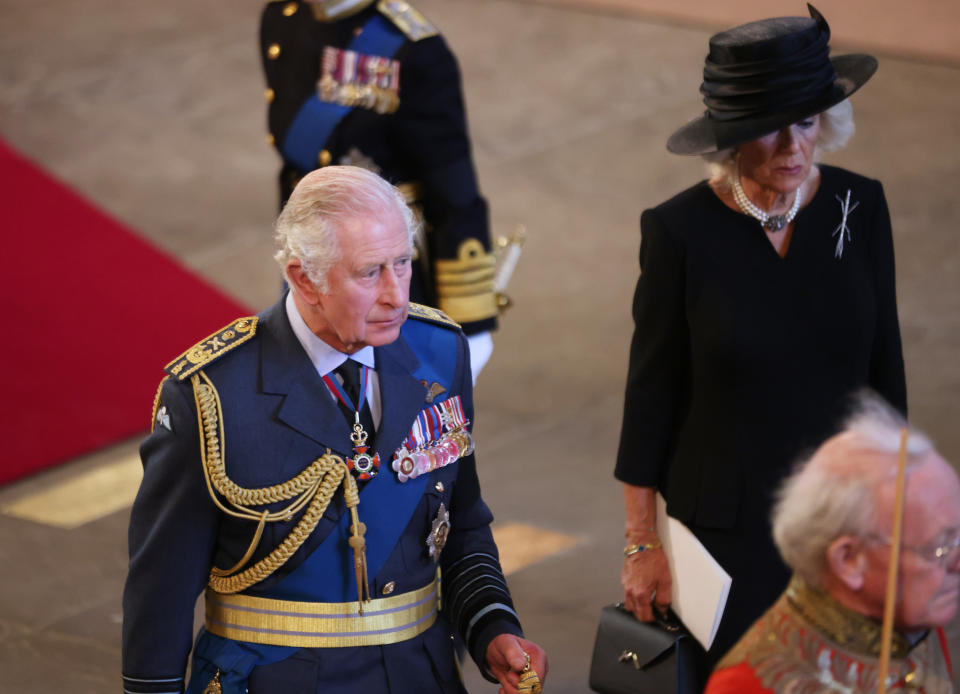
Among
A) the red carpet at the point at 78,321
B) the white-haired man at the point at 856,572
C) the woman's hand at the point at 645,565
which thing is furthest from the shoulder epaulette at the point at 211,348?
the red carpet at the point at 78,321

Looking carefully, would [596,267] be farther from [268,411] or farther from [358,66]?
[268,411]

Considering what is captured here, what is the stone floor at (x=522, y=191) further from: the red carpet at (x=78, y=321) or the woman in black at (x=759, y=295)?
the woman in black at (x=759, y=295)

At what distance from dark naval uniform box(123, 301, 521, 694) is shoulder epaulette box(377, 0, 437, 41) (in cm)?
133

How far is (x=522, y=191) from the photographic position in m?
7.30

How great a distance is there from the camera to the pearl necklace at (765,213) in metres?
2.58

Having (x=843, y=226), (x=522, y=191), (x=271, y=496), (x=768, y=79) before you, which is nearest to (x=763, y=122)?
(x=768, y=79)

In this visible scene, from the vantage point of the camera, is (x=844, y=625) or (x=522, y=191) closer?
(x=844, y=625)

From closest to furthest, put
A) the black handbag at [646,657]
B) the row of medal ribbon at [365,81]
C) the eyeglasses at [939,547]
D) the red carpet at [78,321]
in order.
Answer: the eyeglasses at [939,547]
the black handbag at [646,657]
the row of medal ribbon at [365,81]
the red carpet at [78,321]

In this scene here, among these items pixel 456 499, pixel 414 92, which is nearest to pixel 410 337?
pixel 456 499

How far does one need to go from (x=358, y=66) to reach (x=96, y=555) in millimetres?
1842

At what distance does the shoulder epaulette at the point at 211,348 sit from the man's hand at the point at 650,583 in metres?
0.85

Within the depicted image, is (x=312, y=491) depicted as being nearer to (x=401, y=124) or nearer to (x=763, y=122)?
(x=763, y=122)

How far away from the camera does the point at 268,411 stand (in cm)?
228

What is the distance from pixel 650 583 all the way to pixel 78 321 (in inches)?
152
